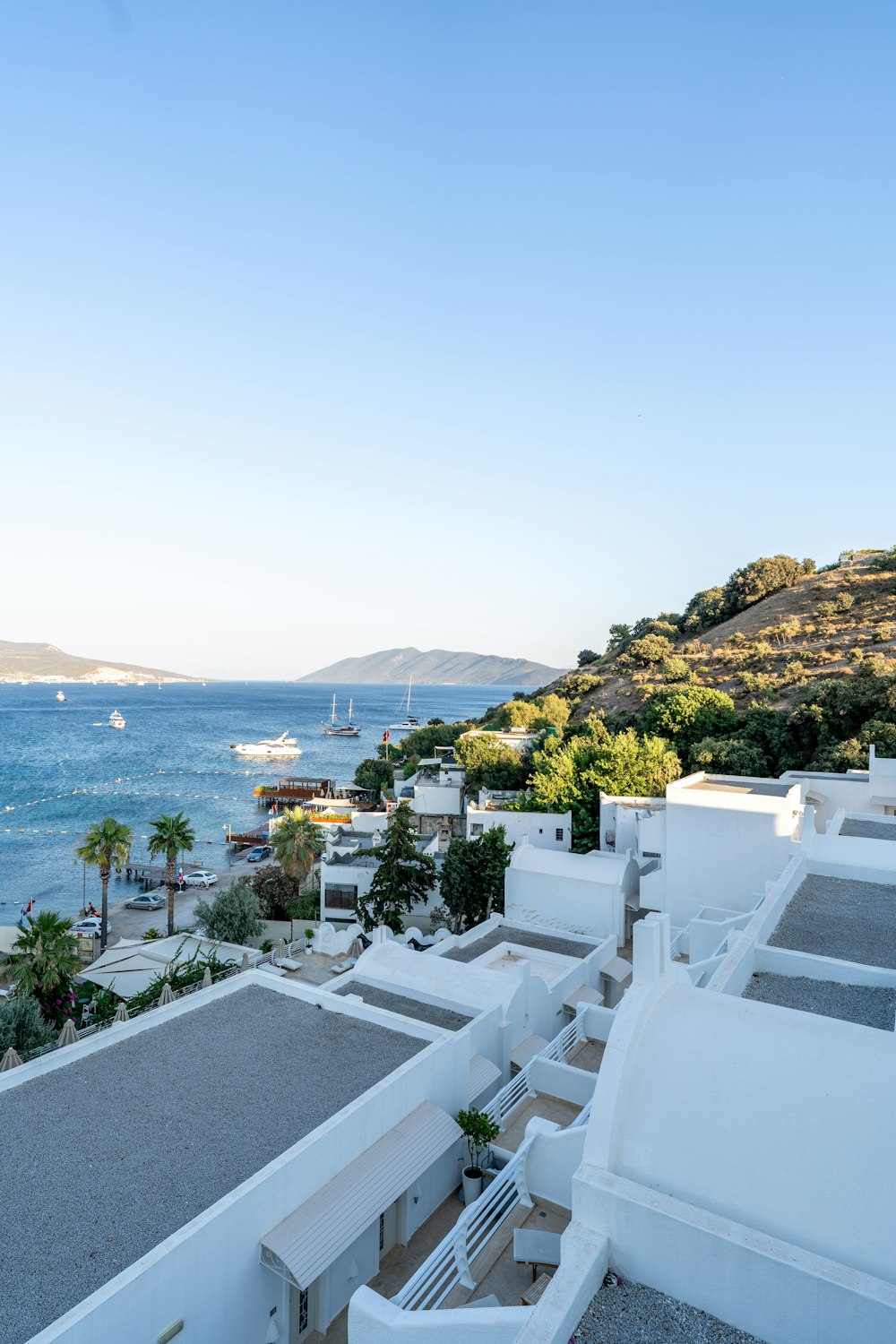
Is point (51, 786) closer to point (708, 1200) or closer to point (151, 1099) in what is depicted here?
point (151, 1099)

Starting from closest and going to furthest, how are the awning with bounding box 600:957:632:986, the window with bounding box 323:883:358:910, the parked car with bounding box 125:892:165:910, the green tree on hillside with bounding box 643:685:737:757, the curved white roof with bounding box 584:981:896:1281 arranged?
the curved white roof with bounding box 584:981:896:1281 < the awning with bounding box 600:957:632:986 < the window with bounding box 323:883:358:910 < the parked car with bounding box 125:892:165:910 < the green tree on hillside with bounding box 643:685:737:757

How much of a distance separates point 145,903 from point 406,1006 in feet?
106

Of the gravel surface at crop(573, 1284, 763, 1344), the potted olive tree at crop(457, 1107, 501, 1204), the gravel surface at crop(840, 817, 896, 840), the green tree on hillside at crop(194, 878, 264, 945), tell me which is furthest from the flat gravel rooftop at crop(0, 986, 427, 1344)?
the green tree on hillside at crop(194, 878, 264, 945)

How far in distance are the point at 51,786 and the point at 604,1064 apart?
87564mm

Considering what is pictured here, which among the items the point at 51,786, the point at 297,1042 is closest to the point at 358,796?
the point at 51,786

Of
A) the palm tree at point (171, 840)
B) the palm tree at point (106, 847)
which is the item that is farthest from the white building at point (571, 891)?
the palm tree at point (106, 847)

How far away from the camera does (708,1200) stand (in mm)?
5895

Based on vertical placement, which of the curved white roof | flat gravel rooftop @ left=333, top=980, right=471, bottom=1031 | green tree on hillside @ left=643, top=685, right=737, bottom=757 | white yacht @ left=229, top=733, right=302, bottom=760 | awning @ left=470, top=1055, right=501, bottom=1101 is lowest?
white yacht @ left=229, top=733, right=302, bottom=760

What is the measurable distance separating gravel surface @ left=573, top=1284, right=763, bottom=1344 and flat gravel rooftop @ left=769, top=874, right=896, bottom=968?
6.82 metres

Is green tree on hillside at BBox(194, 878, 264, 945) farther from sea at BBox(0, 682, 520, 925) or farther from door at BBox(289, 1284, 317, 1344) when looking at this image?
door at BBox(289, 1284, 317, 1344)

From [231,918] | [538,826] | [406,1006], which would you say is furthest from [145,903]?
[406,1006]

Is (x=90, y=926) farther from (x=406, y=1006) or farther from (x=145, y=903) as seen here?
(x=406, y=1006)

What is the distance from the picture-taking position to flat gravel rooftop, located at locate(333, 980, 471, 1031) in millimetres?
14773

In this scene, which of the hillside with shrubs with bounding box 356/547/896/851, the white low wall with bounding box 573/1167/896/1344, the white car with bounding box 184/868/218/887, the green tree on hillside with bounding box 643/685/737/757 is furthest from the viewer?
the white car with bounding box 184/868/218/887
